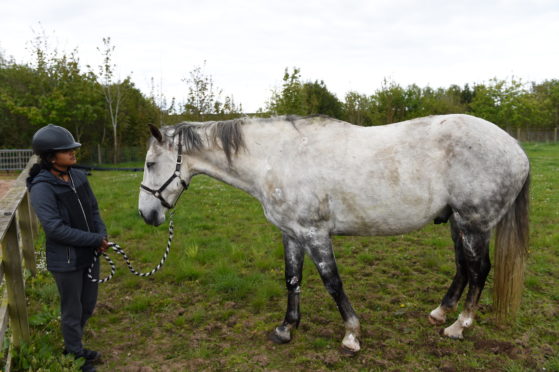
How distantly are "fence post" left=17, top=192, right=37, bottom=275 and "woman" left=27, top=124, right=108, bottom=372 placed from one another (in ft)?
7.11

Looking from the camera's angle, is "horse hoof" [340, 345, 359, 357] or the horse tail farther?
the horse tail

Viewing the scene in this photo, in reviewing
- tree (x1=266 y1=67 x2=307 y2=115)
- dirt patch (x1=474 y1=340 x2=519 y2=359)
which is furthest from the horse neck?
tree (x1=266 y1=67 x2=307 y2=115)

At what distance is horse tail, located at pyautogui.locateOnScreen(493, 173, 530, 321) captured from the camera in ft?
11.8

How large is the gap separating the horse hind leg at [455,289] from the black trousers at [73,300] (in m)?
3.29

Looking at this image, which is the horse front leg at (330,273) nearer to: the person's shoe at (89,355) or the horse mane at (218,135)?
the horse mane at (218,135)

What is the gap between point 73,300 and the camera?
3025 mm

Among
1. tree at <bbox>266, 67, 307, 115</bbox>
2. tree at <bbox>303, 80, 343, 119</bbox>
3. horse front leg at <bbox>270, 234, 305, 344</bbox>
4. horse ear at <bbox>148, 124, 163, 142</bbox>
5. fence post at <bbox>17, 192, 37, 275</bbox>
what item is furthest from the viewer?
tree at <bbox>303, 80, 343, 119</bbox>

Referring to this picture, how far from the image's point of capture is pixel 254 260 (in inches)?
223

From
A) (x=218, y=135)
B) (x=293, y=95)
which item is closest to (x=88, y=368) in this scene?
(x=218, y=135)

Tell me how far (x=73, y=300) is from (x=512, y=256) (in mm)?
3965

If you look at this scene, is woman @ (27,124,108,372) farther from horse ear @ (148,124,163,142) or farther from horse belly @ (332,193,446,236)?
horse belly @ (332,193,446,236)

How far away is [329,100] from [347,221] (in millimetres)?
19499

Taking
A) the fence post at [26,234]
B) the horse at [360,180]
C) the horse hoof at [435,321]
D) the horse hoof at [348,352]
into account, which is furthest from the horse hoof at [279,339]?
the fence post at [26,234]

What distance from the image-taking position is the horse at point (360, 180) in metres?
3.30
